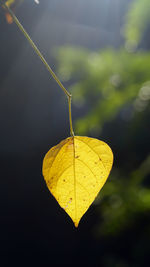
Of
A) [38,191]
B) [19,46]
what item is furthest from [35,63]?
[38,191]

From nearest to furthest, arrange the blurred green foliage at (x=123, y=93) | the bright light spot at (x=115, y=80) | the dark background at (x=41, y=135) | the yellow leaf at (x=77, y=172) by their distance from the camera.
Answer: the yellow leaf at (x=77, y=172) → the blurred green foliage at (x=123, y=93) → the bright light spot at (x=115, y=80) → the dark background at (x=41, y=135)

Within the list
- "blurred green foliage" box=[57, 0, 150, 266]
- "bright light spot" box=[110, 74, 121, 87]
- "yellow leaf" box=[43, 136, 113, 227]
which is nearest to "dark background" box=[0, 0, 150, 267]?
"blurred green foliage" box=[57, 0, 150, 266]

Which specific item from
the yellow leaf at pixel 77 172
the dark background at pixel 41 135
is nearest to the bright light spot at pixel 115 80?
the yellow leaf at pixel 77 172

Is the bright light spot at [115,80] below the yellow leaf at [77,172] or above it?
above

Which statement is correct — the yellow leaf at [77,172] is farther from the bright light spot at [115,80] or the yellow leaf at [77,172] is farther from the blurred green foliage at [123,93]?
the bright light spot at [115,80]

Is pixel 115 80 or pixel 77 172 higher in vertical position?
pixel 115 80

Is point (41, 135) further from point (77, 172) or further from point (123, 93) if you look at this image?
point (77, 172)

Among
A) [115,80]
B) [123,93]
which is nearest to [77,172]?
[123,93]
